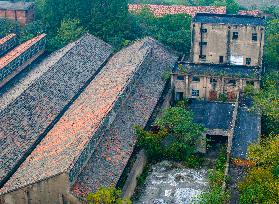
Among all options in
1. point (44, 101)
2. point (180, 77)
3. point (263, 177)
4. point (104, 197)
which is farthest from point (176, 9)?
point (104, 197)

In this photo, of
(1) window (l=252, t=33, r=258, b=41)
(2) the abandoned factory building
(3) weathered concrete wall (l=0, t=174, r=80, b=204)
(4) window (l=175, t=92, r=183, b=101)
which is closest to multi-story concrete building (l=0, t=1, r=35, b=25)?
→ (2) the abandoned factory building

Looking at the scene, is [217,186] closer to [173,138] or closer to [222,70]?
[173,138]

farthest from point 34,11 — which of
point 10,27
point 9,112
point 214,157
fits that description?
point 214,157

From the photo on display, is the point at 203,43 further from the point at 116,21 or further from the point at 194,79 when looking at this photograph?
the point at 116,21

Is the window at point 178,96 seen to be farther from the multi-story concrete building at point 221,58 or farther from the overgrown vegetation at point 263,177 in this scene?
the overgrown vegetation at point 263,177

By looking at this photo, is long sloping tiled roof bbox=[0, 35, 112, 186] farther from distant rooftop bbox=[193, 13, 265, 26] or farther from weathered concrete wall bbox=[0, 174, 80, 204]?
distant rooftop bbox=[193, 13, 265, 26]

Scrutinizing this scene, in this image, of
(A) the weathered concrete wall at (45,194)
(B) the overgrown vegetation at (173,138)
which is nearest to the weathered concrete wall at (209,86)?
(B) the overgrown vegetation at (173,138)

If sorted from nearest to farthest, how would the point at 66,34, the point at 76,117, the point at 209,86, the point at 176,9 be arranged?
the point at 76,117
the point at 209,86
the point at 66,34
the point at 176,9
